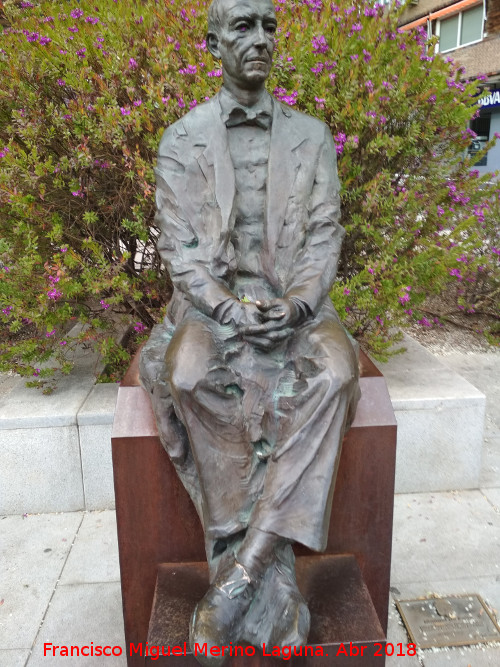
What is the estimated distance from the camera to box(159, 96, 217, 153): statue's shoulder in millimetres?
2701

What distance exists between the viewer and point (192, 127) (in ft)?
8.89

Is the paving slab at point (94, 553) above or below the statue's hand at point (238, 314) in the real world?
below

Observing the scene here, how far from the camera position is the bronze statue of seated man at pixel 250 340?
200 cm

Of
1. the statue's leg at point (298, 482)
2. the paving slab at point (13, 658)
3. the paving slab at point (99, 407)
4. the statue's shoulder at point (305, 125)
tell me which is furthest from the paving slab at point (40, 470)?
the statue's shoulder at point (305, 125)

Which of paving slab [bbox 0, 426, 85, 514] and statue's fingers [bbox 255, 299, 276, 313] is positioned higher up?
statue's fingers [bbox 255, 299, 276, 313]

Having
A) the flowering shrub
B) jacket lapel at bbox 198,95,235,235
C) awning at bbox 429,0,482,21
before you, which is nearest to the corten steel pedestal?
jacket lapel at bbox 198,95,235,235

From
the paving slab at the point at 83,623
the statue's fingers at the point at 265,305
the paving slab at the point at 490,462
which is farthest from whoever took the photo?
the paving slab at the point at 490,462

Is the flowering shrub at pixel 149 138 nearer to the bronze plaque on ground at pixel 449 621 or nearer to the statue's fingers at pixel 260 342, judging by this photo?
the statue's fingers at pixel 260 342

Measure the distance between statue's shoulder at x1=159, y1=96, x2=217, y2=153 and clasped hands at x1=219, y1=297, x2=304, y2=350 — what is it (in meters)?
0.83

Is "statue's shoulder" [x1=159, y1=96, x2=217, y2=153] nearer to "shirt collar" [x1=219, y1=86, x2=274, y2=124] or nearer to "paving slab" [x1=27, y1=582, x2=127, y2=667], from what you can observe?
"shirt collar" [x1=219, y1=86, x2=274, y2=124]

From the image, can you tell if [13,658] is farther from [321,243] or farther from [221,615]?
[321,243]

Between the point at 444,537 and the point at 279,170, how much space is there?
2.23 metres

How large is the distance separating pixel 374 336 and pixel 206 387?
88.5 inches

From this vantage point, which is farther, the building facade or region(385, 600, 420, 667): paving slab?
the building facade
